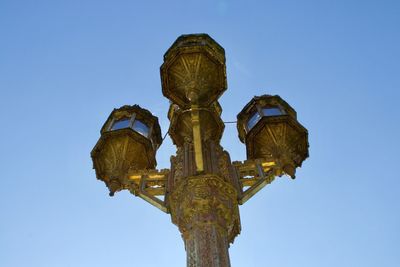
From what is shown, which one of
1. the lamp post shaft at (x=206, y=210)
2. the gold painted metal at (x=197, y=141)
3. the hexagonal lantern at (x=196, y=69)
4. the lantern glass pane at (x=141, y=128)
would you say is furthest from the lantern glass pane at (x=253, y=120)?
the lantern glass pane at (x=141, y=128)

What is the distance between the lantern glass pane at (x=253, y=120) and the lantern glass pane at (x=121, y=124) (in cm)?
198

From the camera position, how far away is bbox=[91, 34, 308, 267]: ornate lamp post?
7.54 metres

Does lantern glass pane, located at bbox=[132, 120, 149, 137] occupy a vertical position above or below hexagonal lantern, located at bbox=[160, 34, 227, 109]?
below

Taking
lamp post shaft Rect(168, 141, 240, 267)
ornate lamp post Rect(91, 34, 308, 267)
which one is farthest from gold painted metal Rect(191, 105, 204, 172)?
lamp post shaft Rect(168, 141, 240, 267)

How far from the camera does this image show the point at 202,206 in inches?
270

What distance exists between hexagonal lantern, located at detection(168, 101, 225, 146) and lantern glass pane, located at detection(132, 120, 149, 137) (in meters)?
0.44

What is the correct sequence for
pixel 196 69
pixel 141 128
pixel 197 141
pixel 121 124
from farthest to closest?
pixel 141 128
pixel 121 124
pixel 196 69
pixel 197 141

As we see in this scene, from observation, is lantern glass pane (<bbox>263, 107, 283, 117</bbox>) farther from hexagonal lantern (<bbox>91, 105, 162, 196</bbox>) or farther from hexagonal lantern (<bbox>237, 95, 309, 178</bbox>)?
hexagonal lantern (<bbox>91, 105, 162, 196</bbox>)

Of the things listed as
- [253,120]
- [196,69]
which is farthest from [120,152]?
[253,120]

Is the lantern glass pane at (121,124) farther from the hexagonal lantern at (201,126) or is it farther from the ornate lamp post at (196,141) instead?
the hexagonal lantern at (201,126)

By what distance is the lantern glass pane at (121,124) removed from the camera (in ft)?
29.6

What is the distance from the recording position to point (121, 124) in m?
9.18

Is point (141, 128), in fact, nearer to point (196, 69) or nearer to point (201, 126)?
point (201, 126)

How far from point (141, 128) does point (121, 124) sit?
0.34 metres
